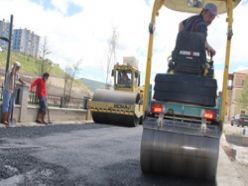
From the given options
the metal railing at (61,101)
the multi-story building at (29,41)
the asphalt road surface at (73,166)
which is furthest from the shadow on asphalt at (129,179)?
the multi-story building at (29,41)

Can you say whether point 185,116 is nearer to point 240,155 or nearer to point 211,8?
point 211,8

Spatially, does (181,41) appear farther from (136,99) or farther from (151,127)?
(136,99)

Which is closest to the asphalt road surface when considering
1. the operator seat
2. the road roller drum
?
the road roller drum

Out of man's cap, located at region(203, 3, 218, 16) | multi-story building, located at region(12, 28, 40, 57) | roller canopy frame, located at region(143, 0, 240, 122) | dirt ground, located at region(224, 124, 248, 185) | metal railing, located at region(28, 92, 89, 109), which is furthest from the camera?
multi-story building, located at region(12, 28, 40, 57)

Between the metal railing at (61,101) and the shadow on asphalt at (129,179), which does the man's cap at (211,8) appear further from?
the metal railing at (61,101)

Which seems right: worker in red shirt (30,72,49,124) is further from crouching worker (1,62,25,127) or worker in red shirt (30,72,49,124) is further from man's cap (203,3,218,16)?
man's cap (203,3,218,16)

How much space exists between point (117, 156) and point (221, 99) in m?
2.75

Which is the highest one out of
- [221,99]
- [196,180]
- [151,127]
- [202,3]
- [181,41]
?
[202,3]

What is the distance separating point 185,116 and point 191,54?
0.97m

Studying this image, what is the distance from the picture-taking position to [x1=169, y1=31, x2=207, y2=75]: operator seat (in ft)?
20.8

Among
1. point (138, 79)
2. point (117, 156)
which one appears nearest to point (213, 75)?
point (117, 156)

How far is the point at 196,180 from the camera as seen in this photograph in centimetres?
636

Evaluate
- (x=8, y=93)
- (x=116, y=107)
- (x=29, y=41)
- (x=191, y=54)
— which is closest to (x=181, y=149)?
(x=191, y=54)

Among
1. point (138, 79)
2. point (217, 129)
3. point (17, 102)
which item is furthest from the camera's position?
point (138, 79)
